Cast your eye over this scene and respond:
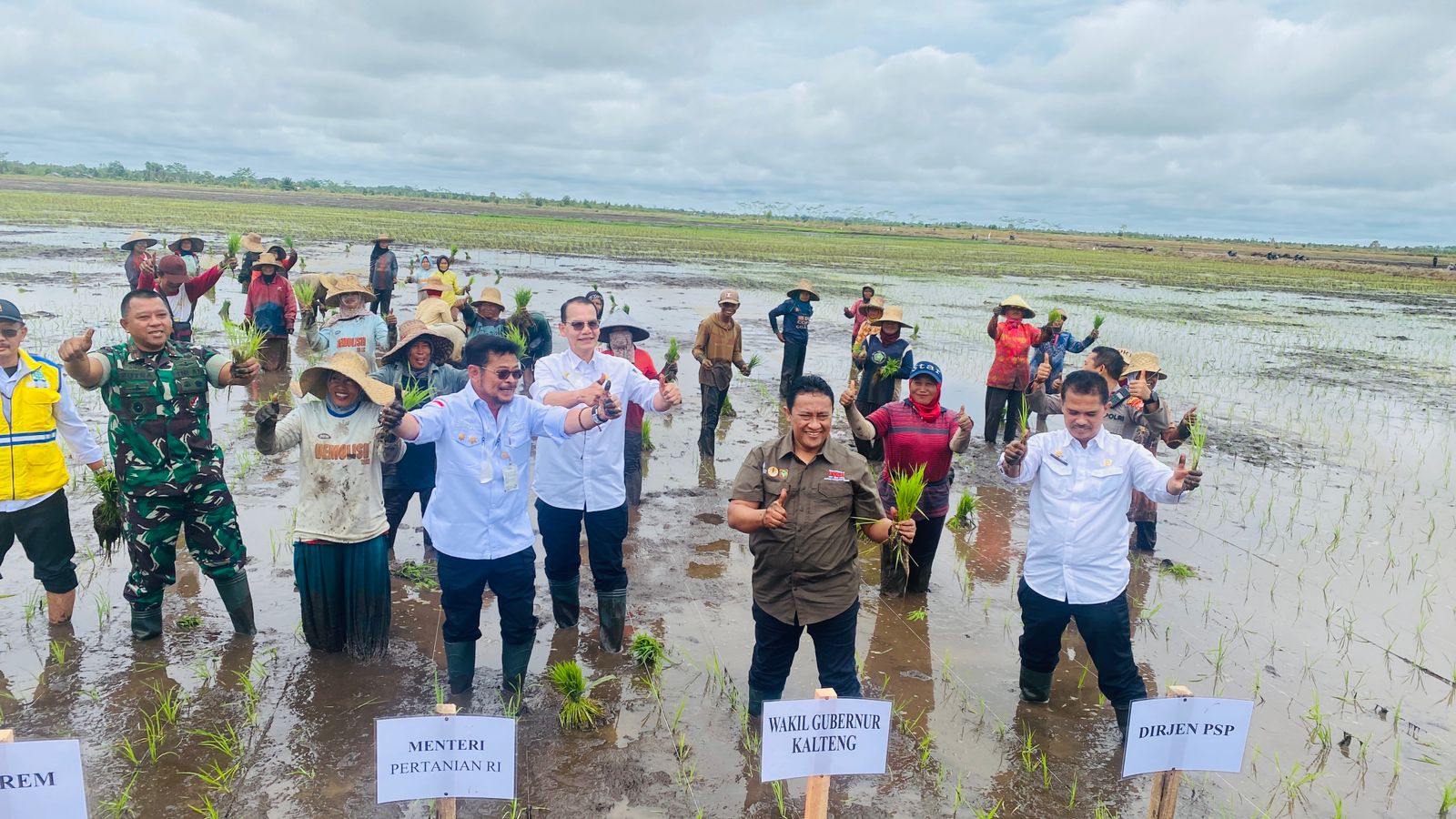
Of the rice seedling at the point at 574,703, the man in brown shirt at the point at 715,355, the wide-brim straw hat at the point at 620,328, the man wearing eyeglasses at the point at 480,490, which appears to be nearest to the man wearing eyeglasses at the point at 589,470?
the man wearing eyeglasses at the point at 480,490

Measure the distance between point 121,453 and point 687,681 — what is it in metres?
3.20

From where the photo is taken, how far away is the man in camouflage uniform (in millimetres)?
4266

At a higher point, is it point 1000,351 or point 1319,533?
point 1000,351

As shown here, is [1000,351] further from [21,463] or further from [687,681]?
[21,463]

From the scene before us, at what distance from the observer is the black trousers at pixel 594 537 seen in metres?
4.71

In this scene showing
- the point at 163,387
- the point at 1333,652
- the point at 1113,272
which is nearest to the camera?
the point at 163,387

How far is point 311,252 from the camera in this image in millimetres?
28281

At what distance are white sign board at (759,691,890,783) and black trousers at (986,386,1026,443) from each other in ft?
24.1

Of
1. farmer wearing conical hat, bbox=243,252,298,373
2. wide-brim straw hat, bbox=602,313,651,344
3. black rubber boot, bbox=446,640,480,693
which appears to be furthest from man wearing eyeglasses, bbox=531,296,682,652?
farmer wearing conical hat, bbox=243,252,298,373

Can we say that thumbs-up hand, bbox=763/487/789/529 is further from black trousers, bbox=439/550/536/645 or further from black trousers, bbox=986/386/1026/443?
black trousers, bbox=986/386/1026/443

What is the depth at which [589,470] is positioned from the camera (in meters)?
4.63

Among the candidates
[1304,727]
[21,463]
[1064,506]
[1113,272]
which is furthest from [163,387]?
[1113,272]

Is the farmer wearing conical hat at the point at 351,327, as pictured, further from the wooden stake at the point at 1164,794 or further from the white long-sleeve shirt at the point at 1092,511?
the wooden stake at the point at 1164,794

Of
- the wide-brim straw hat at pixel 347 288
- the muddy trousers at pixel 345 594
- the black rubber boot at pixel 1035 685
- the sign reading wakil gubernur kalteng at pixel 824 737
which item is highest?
the wide-brim straw hat at pixel 347 288
